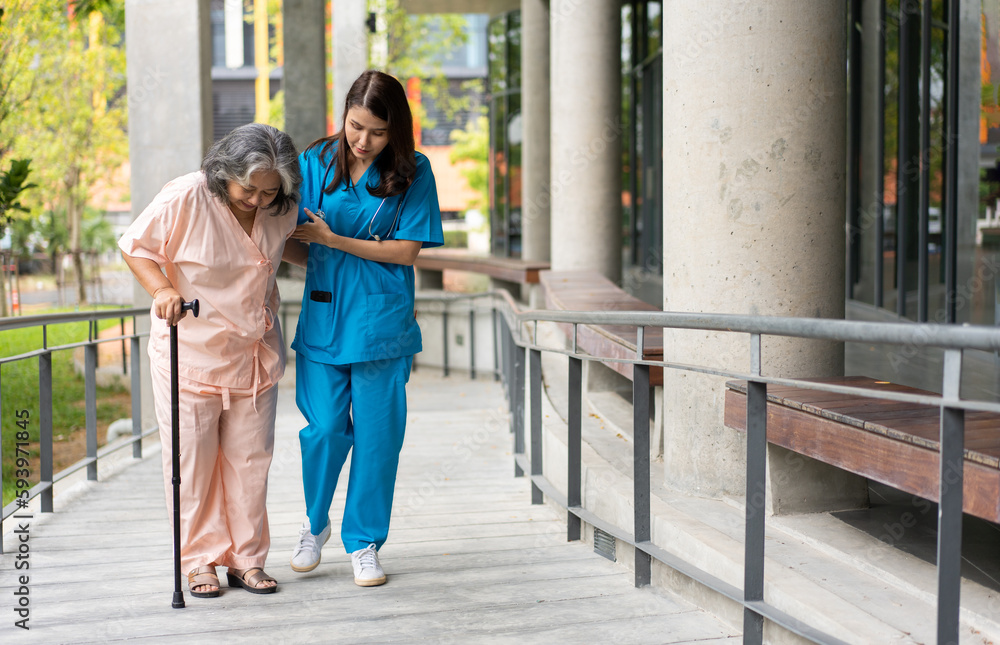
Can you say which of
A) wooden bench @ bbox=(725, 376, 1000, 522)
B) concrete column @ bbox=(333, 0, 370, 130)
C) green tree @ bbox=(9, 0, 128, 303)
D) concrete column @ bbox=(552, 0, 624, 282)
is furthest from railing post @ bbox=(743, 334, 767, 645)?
green tree @ bbox=(9, 0, 128, 303)

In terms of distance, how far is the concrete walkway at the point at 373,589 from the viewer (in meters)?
2.81

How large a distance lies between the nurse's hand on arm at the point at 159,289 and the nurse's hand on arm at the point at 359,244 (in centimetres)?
46

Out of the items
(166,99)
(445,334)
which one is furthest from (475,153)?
(166,99)

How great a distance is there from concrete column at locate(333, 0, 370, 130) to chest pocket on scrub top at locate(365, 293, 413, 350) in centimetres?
1088

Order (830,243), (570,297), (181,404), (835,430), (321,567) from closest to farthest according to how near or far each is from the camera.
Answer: (835,430) → (181,404) → (830,243) → (321,567) → (570,297)

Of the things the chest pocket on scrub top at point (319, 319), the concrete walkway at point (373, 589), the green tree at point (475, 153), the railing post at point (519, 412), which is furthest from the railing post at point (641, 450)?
the green tree at point (475, 153)

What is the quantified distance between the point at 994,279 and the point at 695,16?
5441 mm

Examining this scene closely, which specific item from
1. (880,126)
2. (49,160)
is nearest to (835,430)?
(880,126)

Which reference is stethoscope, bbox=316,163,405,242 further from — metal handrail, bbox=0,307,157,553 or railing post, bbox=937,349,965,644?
railing post, bbox=937,349,965,644

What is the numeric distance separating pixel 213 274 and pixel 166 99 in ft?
20.6

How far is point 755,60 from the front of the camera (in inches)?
126

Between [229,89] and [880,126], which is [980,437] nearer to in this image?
[880,126]

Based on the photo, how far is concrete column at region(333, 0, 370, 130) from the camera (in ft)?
44.7

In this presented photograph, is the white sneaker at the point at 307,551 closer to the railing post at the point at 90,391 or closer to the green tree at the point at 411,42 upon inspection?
→ the railing post at the point at 90,391
